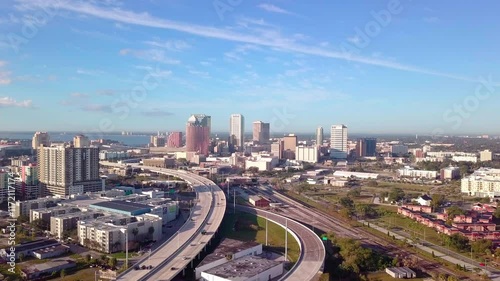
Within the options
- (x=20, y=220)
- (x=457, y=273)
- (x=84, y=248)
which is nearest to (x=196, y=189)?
(x=20, y=220)

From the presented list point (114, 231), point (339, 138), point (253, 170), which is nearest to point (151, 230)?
point (114, 231)

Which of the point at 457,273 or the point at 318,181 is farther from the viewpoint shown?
the point at 318,181

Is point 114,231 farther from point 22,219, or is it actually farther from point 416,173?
point 416,173

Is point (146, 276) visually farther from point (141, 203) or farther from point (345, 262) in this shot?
point (141, 203)

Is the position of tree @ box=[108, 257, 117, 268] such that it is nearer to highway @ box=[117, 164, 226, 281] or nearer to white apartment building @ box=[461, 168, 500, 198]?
highway @ box=[117, 164, 226, 281]

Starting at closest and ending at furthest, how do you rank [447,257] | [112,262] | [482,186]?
[112,262]
[447,257]
[482,186]

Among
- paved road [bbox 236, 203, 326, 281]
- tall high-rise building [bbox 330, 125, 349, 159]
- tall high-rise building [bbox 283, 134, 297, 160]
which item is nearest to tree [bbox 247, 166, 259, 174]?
tall high-rise building [bbox 283, 134, 297, 160]

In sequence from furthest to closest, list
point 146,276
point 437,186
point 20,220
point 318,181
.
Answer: point 318,181
point 437,186
point 20,220
point 146,276
